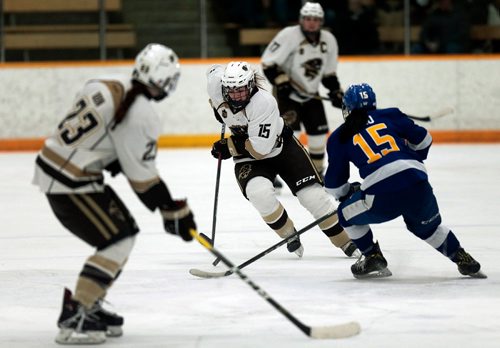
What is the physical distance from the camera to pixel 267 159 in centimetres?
561

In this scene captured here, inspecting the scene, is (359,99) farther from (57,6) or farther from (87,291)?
(57,6)

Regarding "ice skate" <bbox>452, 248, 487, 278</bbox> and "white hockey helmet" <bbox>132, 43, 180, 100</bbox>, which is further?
"ice skate" <bbox>452, 248, 487, 278</bbox>

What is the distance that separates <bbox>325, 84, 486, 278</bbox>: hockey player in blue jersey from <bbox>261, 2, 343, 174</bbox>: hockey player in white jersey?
3086 mm

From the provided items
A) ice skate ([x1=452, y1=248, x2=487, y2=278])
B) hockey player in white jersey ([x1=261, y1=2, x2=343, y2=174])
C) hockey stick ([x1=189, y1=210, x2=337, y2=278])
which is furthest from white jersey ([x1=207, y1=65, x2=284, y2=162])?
hockey player in white jersey ([x1=261, y1=2, x2=343, y2=174])

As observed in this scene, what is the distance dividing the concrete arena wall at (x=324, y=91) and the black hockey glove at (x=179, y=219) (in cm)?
682

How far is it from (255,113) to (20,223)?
2.12 meters

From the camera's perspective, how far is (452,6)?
11.1 meters

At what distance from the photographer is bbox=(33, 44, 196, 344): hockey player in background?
3740 millimetres

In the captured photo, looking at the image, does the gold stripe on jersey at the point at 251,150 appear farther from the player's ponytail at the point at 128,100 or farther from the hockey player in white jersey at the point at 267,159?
the player's ponytail at the point at 128,100

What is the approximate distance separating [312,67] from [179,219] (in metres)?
4.55

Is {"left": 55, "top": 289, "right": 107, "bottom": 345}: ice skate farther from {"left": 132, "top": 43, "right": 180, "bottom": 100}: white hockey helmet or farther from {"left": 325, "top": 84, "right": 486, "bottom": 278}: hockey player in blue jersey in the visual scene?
{"left": 325, "top": 84, "right": 486, "bottom": 278}: hockey player in blue jersey

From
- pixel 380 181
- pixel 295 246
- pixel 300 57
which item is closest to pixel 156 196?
pixel 380 181

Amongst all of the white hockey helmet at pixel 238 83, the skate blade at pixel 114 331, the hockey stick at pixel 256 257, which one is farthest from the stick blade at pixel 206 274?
the skate blade at pixel 114 331

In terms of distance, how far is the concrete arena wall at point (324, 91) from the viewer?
10.6 meters
